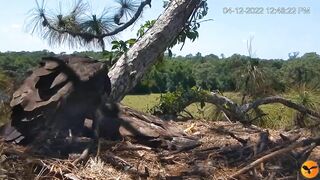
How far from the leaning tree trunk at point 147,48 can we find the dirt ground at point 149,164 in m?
1.07

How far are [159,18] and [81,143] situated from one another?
206 cm

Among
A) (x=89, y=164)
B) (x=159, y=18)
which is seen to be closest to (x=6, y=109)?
(x=89, y=164)

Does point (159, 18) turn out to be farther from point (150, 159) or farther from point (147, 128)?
point (150, 159)

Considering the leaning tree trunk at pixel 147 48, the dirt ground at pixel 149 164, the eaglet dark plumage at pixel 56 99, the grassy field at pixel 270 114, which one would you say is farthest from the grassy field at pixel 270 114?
the dirt ground at pixel 149 164

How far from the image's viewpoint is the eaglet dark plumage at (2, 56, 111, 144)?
3.62 m

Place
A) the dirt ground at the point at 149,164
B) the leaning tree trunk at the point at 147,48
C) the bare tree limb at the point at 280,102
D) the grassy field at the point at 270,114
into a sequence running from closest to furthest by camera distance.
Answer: the dirt ground at the point at 149,164 → the leaning tree trunk at the point at 147,48 → the bare tree limb at the point at 280,102 → the grassy field at the point at 270,114

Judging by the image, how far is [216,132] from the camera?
4.34 meters

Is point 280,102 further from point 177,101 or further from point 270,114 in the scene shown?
point 177,101

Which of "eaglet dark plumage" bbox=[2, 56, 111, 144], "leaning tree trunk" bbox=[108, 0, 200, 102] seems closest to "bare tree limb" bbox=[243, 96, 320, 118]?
"leaning tree trunk" bbox=[108, 0, 200, 102]

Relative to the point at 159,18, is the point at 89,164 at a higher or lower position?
lower

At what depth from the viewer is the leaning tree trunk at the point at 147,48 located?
4.72m

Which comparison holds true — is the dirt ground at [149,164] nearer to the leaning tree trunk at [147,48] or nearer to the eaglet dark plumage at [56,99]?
the eaglet dark plumage at [56,99]

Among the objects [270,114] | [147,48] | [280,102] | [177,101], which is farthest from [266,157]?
[270,114]

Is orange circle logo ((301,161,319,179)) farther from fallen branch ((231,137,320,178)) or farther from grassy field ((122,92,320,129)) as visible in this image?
grassy field ((122,92,320,129))
